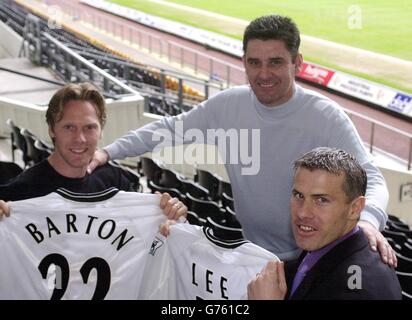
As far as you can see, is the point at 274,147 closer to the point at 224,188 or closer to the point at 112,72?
the point at 224,188

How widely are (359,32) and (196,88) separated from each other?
18.7ft

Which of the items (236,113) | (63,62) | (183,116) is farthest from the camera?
(63,62)

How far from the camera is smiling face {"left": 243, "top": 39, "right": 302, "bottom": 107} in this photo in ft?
7.07

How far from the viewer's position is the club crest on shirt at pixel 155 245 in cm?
220

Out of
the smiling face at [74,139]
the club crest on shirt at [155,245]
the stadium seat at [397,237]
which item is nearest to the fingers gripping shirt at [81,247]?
the club crest on shirt at [155,245]

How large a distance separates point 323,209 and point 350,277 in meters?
0.18

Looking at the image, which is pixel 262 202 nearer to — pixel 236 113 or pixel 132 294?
pixel 236 113

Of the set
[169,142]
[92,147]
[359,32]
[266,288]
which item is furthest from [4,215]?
[359,32]

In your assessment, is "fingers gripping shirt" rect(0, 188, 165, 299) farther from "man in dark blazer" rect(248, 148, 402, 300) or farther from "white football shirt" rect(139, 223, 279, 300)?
"man in dark blazer" rect(248, 148, 402, 300)

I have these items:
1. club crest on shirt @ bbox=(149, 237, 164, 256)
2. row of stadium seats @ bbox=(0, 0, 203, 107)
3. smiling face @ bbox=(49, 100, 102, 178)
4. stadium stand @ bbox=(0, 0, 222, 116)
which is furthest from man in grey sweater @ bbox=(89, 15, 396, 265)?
row of stadium seats @ bbox=(0, 0, 203, 107)

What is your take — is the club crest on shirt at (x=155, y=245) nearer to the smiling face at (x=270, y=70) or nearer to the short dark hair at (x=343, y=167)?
the smiling face at (x=270, y=70)

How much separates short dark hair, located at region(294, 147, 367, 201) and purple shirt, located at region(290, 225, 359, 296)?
0.10 metres

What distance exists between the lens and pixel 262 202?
222 cm
